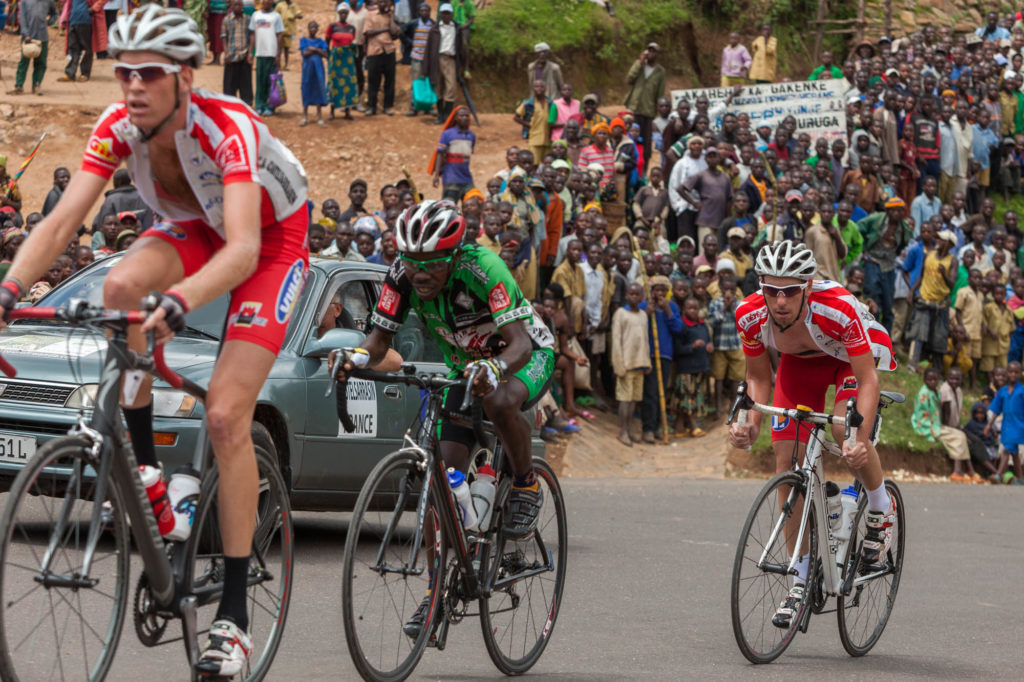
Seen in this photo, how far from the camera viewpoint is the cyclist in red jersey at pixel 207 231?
478 cm

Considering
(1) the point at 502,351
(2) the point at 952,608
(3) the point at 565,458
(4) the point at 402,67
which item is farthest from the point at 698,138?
(1) the point at 502,351

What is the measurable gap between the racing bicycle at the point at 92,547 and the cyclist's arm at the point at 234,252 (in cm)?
23

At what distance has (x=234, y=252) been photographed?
15.7ft

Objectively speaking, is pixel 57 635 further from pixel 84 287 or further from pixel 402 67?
pixel 402 67

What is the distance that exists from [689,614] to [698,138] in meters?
13.5

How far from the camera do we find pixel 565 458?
16922 millimetres

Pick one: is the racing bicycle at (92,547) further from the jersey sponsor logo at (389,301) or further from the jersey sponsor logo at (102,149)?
the jersey sponsor logo at (389,301)

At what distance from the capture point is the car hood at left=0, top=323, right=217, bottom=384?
877 centimetres

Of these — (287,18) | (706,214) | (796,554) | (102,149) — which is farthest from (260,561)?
(287,18)

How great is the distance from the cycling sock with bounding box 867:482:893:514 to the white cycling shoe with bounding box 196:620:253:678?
412 cm

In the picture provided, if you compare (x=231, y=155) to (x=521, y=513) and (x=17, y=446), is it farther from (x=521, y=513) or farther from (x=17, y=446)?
(x=17, y=446)

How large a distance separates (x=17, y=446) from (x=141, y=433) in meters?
3.77

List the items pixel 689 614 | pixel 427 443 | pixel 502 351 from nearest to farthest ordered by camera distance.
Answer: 1. pixel 427 443
2. pixel 502 351
3. pixel 689 614

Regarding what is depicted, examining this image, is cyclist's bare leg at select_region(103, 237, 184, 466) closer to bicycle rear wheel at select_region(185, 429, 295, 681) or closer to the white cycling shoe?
bicycle rear wheel at select_region(185, 429, 295, 681)
